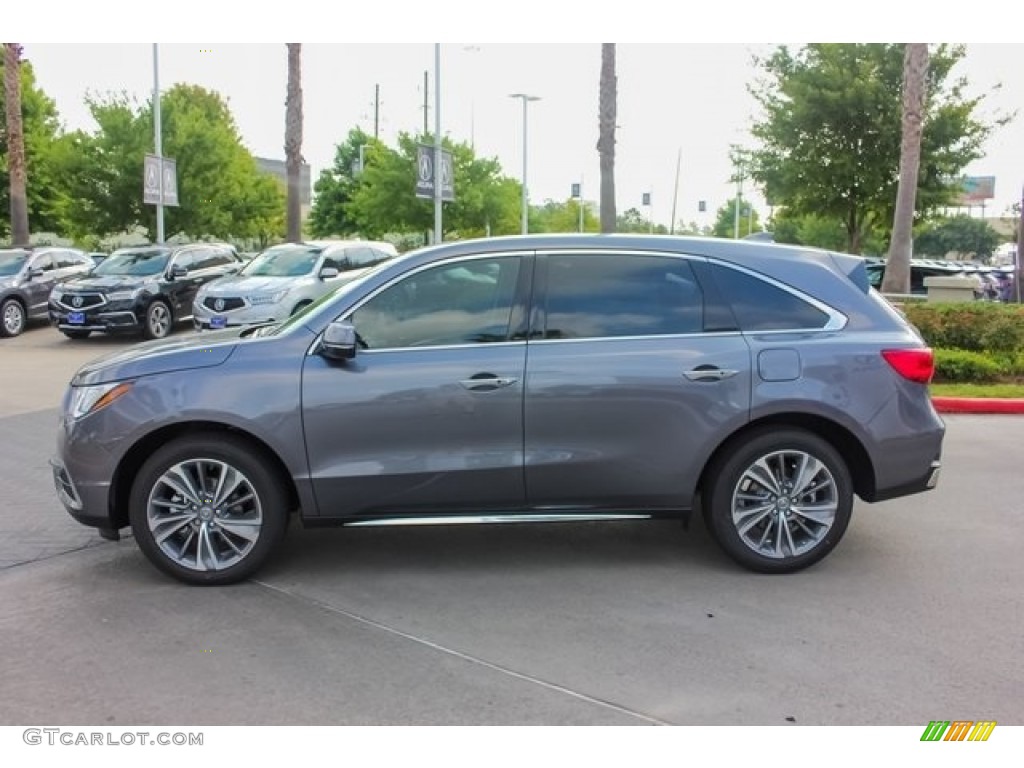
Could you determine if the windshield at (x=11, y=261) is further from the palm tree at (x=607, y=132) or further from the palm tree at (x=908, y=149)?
the palm tree at (x=908, y=149)

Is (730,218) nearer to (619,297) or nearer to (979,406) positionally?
(979,406)

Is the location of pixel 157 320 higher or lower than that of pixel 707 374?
lower

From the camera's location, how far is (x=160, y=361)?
494cm

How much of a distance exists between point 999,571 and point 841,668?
1763 mm

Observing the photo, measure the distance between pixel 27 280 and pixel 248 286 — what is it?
5714 mm

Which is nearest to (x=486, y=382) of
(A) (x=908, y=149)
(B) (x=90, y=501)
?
(B) (x=90, y=501)

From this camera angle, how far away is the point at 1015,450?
821cm

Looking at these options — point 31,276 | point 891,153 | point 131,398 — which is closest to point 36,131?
point 31,276

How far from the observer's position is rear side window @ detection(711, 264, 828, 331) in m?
5.11

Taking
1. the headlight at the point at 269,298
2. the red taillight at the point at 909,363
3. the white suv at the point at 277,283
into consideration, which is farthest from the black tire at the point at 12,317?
the red taillight at the point at 909,363

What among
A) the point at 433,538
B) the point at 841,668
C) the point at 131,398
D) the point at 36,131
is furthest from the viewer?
the point at 36,131

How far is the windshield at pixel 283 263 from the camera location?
52.0 feet

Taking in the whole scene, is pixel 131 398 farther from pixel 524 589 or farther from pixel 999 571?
pixel 999 571

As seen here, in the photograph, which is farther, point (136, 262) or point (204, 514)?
point (136, 262)
